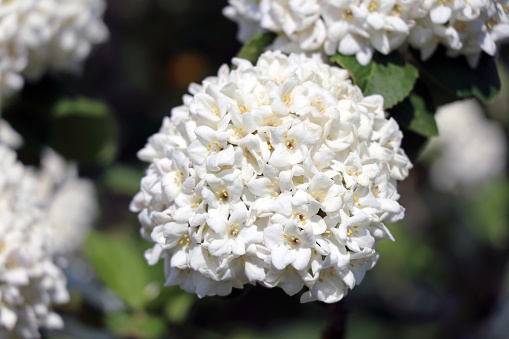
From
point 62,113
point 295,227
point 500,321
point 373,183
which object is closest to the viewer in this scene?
point 295,227

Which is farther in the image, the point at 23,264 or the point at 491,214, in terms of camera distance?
the point at 491,214

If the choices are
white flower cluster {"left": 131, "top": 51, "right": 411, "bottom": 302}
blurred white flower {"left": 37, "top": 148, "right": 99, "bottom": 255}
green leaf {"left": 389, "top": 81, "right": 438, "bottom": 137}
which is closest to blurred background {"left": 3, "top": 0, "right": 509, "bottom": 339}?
blurred white flower {"left": 37, "top": 148, "right": 99, "bottom": 255}

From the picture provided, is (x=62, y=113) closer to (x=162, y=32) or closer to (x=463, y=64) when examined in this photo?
(x=463, y=64)

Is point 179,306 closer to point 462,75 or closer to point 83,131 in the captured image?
point 83,131

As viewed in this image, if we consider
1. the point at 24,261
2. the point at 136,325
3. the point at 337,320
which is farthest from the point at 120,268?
the point at 337,320

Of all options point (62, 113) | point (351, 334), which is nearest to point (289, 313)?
point (351, 334)

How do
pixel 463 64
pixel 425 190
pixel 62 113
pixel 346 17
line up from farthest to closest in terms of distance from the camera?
1. pixel 425 190
2. pixel 62 113
3. pixel 463 64
4. pixel 346 17

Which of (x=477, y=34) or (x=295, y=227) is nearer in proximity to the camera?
(x=295, y=227)
